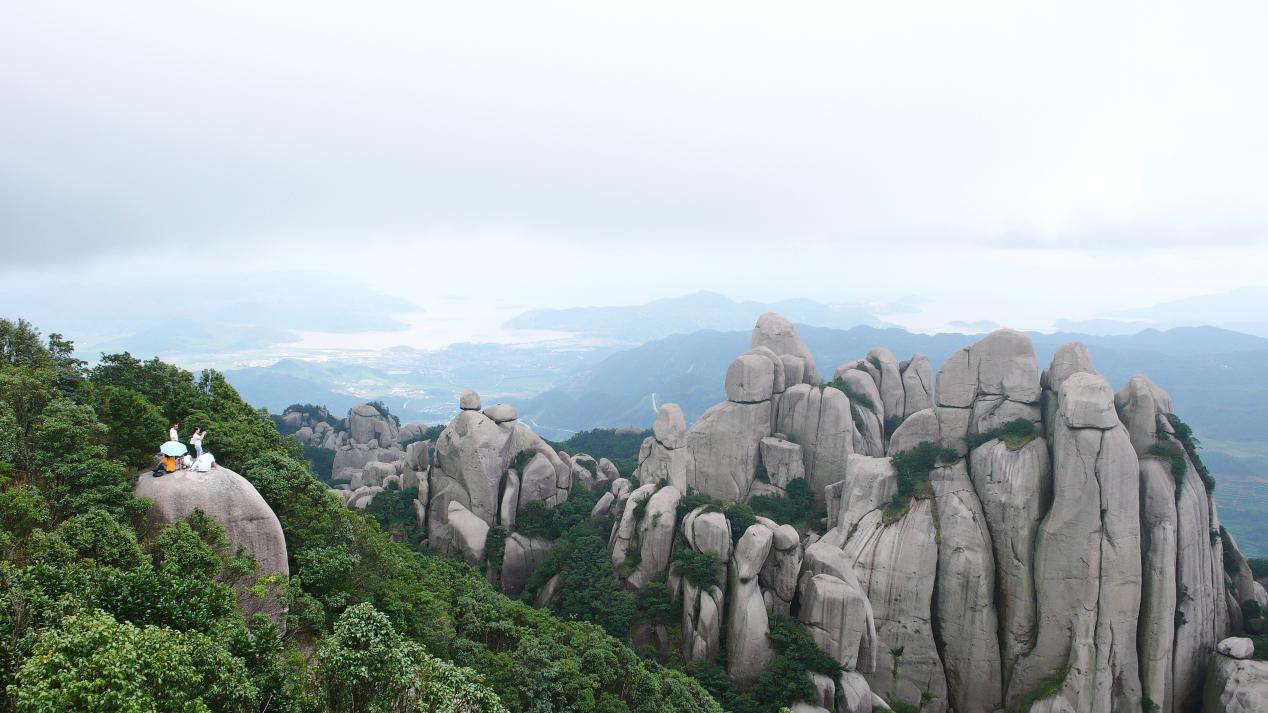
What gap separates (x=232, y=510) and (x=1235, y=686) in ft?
111

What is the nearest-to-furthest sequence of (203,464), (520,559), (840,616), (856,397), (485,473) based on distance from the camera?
(203,464), (840,616), (520,559), (485,473), (856,397)

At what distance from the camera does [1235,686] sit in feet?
77.6

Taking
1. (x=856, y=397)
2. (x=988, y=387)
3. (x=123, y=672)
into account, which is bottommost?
(x=856, y=397)

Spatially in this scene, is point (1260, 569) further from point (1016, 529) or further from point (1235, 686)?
point (1016, 529)

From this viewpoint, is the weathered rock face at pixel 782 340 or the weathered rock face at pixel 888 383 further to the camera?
the weathered rock face at pixel 888 383

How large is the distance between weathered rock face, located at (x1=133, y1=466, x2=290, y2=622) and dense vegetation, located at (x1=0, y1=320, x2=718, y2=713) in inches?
18.2

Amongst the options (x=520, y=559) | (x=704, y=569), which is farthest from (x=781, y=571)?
(x=520, y=559)

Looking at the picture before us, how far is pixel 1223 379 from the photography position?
159250 mm

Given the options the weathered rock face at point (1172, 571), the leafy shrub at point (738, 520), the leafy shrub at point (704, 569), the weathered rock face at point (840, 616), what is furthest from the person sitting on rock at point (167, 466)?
the weathered rock face at point (1172, 571)

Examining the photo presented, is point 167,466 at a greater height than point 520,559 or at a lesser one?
greater

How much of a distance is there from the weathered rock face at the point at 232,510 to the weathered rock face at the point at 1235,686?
1239 inches

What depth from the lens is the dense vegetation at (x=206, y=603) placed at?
9.01m

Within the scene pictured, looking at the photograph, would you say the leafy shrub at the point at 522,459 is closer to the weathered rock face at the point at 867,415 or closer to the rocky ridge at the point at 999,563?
the rocky ridge at the point at 999,563

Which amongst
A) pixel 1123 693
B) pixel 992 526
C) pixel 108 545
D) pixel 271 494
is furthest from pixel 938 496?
pixel 108 545
